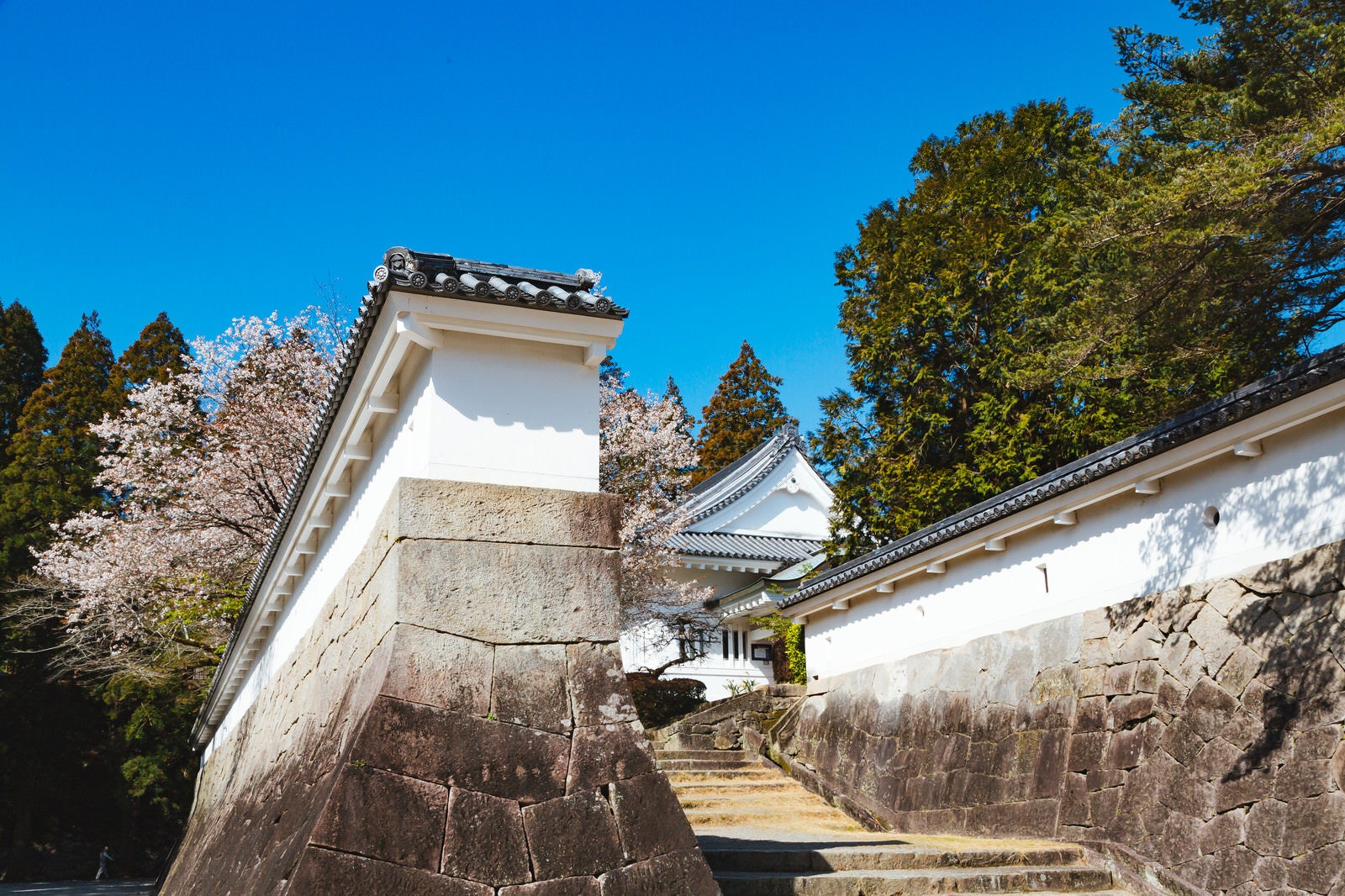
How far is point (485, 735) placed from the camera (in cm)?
464

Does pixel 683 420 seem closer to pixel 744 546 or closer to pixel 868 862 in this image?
pixel 744 546

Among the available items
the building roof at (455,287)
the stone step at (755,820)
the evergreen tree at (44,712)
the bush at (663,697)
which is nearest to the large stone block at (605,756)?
the building roof at (455,287)

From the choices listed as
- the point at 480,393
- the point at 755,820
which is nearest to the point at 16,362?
the point at 755,820

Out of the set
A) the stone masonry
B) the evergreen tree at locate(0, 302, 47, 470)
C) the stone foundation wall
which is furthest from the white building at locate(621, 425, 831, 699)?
the evergreen tree at locate(0, 302, 47, 470)

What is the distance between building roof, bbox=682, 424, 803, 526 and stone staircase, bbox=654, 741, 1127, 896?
49.8 ft

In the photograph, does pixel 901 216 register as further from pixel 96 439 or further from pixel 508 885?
pixel 96 439

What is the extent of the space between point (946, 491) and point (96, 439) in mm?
19680

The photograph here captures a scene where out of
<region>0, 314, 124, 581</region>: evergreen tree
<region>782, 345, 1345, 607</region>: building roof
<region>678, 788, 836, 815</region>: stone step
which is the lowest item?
<region>678, 788, 836, 815</region>: stone step

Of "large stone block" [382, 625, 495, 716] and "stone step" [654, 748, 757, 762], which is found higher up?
"large stone block" [382, 625, 495, 716]

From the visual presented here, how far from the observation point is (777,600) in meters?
20.9

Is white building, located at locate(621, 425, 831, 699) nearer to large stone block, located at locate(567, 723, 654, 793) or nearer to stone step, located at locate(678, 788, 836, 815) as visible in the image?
stone step, located at locate(678, 788, 836, 815)

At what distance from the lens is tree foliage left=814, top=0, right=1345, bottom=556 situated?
6.64 metres

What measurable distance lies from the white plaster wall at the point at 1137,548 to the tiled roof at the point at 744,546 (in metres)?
11.8

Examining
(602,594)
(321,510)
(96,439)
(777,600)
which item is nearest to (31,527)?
(96,439)
